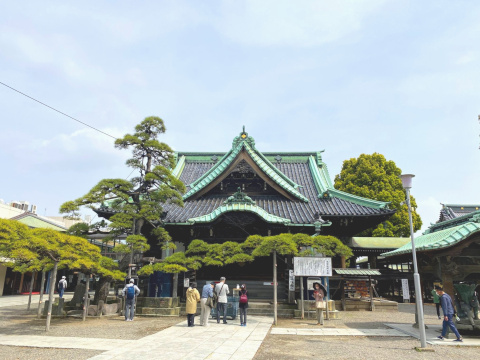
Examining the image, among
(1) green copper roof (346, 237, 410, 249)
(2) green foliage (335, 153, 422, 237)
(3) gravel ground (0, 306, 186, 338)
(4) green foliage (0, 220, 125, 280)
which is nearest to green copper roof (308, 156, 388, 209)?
(1) green copper roof (346, 237, 410, 249)

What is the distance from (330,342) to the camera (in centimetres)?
1131

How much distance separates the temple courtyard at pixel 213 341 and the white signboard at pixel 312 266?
2274 mm

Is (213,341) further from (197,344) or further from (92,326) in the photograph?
(92,326)

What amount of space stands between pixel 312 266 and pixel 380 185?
28007 millimetres

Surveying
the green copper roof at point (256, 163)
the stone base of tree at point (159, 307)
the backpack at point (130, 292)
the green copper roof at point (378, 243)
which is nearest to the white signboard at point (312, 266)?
the green copper roof at point (256, 163)

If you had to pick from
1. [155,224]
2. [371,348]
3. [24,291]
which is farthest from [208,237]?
[24,291]

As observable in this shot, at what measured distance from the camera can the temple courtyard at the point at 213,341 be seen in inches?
367

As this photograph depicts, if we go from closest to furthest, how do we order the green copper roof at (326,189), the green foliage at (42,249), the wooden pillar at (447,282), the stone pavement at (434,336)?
the green foliage at (42,249) → the stone pavement at (434,336) → the wooden pillar at (447,282) → the green copper roof at (326,189)

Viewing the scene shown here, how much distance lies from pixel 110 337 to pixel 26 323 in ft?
19.0

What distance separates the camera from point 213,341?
431 inches

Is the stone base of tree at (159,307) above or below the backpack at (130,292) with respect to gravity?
below

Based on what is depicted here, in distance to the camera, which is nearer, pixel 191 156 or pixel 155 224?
pixel 155 224

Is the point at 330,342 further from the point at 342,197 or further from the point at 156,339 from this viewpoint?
the point at 342,197

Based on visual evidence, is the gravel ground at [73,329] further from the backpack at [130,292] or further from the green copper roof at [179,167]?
the green copper roof at [179,167]
